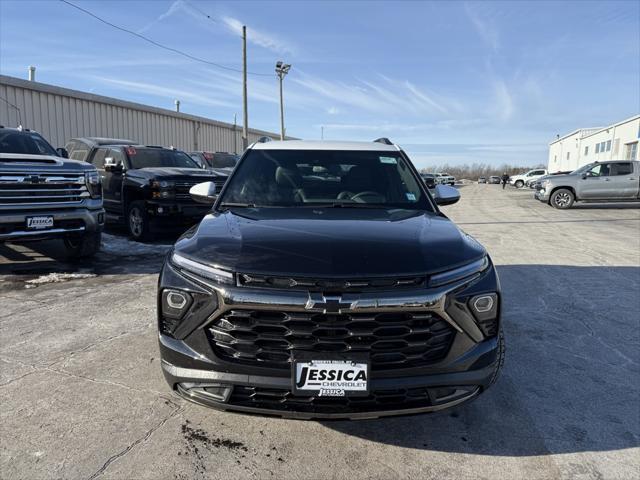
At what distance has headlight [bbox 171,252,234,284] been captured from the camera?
2.17 metres

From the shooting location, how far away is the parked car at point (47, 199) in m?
5.68

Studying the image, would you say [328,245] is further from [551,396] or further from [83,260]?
[83,260]

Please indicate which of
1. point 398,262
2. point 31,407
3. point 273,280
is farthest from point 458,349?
point 31,407

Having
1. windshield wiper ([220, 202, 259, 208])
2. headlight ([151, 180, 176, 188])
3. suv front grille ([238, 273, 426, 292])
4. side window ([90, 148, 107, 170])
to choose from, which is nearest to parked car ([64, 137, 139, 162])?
side window ([90, 148, 107, 170])

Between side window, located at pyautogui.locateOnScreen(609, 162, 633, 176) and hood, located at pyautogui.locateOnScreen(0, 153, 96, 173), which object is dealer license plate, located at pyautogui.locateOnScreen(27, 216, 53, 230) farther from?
side window, located at pyautogui.locateOnScreen(609, 162, 633, 176)

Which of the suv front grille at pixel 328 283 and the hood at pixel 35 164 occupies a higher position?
the hood at pixel 35 164

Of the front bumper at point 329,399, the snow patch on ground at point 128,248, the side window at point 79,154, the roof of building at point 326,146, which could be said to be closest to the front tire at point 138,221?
the snow patch on ground at point 128,248

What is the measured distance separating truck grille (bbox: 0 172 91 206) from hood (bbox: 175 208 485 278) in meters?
4.11

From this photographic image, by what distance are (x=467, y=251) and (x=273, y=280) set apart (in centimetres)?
106

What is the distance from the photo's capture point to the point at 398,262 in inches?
86.7

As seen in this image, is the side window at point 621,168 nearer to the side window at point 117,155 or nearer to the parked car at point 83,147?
the parked car at point 83,147

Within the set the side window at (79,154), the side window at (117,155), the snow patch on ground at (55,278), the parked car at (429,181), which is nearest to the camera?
the parked car at (429,181)

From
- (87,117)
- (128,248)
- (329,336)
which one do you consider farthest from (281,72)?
(329,336)

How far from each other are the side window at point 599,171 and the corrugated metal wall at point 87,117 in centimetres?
2044
